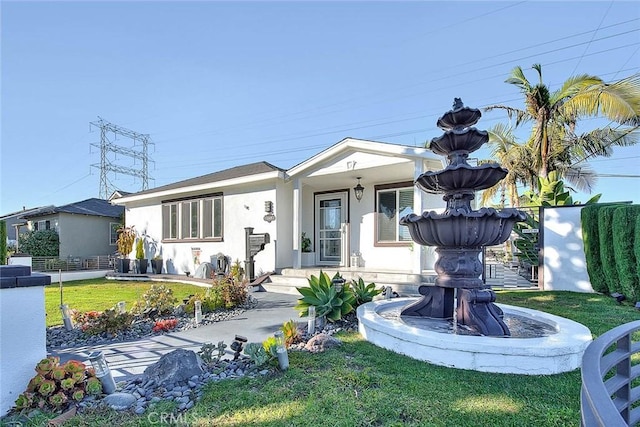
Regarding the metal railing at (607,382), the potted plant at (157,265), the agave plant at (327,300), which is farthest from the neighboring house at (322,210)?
the metal railing at (607,382)

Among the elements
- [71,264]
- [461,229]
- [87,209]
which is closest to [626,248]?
[461,229]

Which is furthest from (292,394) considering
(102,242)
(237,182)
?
(102,242)

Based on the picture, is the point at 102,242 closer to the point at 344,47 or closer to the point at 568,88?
the point at 344,47

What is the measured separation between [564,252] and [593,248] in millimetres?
626

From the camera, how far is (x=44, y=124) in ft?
62.5

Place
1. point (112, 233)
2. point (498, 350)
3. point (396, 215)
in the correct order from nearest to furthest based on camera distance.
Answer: point (498, 350) < point (396, 215) < point (112, 233)

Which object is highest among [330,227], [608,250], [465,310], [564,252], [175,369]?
[330,227]

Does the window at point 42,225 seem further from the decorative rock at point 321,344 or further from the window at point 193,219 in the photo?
the decorative rock at point 321,344

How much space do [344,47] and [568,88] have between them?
879cm

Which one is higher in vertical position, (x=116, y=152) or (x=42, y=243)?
(x=116, y=152)

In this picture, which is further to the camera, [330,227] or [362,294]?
[330,227]

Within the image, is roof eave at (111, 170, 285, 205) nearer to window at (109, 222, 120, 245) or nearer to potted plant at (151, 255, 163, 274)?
potted plant at (151, 255, 163, 274)

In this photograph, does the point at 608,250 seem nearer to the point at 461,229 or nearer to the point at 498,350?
the point at 461,229

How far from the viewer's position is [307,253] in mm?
12680
